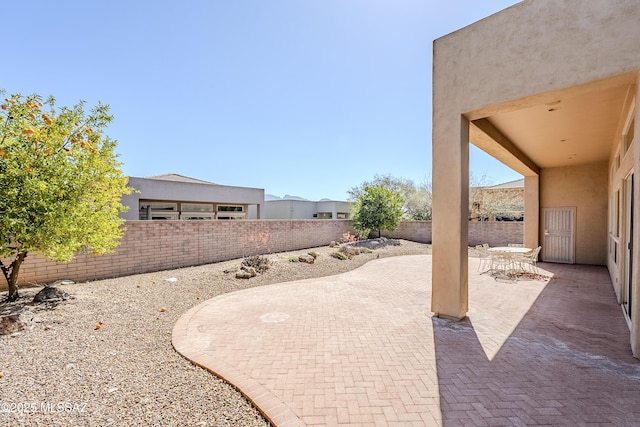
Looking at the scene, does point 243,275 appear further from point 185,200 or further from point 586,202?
point 586,202

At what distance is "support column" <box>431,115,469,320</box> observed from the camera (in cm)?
497

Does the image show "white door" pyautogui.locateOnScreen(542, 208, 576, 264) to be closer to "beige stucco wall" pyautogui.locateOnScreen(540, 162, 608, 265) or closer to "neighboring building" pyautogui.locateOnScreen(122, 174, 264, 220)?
"beige stucco wall" pyautogui.locateOnScreen(540, 162, 608, 265)

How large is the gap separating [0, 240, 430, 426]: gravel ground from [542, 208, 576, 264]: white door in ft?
46.0

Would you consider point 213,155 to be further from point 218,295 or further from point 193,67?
point 218,295

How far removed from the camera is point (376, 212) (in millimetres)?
17828

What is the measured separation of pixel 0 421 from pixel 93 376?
0.80 m

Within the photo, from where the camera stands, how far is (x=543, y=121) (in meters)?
6.16

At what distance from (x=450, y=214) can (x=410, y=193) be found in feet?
87.5

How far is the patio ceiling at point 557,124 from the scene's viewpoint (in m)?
4.50

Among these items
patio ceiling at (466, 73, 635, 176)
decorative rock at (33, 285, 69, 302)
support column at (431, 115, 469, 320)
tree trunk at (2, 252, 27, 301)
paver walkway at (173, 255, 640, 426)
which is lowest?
paver walkway at (173, 255, 640, 426)

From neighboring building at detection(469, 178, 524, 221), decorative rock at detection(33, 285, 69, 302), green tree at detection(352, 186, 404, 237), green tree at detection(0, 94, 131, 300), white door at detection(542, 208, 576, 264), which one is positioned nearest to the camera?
green tree at detection(0, 94, 131, 300)

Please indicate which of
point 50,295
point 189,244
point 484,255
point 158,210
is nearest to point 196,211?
point 158,210

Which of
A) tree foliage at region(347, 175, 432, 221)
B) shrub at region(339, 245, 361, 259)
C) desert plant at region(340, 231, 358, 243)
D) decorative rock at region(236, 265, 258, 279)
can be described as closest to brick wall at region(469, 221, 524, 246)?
tree foliage at region(347, 175, 432, 221)

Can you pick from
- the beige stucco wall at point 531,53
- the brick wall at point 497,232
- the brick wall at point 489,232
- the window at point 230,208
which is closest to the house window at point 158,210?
the window at point 230,208
